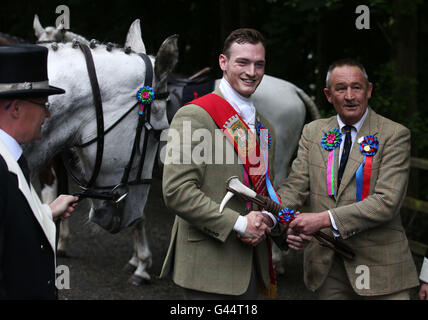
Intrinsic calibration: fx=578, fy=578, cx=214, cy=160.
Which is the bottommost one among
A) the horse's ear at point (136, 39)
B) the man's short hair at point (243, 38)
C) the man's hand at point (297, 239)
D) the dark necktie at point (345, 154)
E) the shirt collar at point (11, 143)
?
the man's hand at point (297, 239)

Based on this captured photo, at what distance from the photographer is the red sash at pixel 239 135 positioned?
2.94 m

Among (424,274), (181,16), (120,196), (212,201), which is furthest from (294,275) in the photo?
(181,16)

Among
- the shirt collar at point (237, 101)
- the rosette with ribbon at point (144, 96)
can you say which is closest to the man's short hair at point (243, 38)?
the shirt collar at point (237, 101)

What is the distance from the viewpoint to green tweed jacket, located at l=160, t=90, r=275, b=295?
2848 mm

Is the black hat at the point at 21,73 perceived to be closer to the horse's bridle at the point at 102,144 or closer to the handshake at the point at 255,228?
the handshake at the point at 255,228

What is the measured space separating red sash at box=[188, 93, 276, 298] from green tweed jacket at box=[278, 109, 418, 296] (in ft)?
1.16

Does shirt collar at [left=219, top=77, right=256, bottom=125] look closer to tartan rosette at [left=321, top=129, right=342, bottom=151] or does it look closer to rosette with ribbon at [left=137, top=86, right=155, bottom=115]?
tartan rosette at [left=321, top=129, right=342, bottom=151]

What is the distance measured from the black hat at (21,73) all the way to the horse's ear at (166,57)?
1.84 metres

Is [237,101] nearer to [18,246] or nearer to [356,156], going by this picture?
[356,156]

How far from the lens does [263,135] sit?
3129 millimetres

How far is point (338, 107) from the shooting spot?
3.26 m

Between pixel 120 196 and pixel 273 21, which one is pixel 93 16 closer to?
pixel 273 21

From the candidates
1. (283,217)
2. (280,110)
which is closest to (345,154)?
(283,217)

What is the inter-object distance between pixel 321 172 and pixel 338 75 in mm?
553
